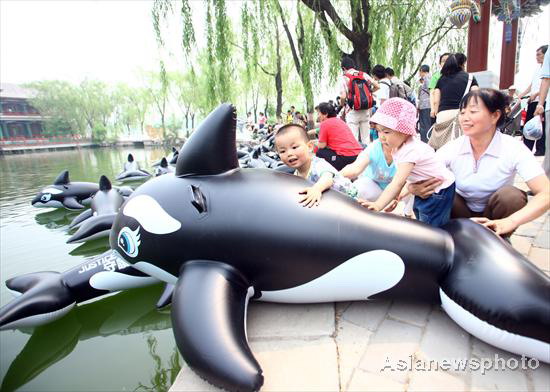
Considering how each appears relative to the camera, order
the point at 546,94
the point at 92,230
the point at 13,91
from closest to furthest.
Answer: the point at 546,94, the point at 92,230, the point at 13,91

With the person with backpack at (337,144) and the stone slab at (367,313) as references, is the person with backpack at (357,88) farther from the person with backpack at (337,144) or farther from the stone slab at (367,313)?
the stone slab at (367,313)

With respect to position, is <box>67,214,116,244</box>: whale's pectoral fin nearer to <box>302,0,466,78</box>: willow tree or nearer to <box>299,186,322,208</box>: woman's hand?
<box>299,186,322,208</box>: woman's hand

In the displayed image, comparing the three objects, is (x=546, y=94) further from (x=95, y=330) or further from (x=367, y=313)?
(x=95, y=330)

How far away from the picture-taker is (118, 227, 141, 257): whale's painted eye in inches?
79.0

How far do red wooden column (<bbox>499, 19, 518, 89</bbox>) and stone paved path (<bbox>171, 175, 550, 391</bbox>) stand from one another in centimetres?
1103

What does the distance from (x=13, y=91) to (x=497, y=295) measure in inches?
2007

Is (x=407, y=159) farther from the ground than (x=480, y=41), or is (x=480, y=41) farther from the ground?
(x=480, y=41)

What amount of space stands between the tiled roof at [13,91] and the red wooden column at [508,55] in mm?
45726

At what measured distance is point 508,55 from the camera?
9922mm

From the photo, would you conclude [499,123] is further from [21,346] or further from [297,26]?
[297,26]

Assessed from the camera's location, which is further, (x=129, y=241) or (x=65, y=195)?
(x=65, y=195)

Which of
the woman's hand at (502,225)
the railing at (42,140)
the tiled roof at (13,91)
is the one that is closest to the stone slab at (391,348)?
the woman's hand at (502,225)

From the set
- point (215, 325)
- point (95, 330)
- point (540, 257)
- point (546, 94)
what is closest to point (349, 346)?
point (215, 325)

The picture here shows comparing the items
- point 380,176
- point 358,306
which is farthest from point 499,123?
point 358,306
